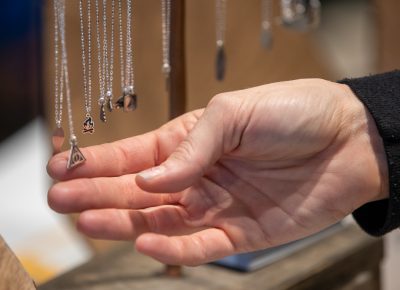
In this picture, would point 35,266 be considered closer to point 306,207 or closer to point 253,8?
point 306,207

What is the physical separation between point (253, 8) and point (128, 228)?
1.04m

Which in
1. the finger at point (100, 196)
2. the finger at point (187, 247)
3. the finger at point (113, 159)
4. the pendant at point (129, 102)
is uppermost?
the pendant at point (129, 102)

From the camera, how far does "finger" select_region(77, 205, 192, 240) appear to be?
0.61m

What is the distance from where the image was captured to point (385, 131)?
744 mm

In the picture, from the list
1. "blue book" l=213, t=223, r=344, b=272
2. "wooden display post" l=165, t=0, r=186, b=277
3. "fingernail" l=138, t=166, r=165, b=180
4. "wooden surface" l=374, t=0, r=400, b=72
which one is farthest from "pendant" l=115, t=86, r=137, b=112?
"wooden surface" l=374, t=0, r=400, b=72

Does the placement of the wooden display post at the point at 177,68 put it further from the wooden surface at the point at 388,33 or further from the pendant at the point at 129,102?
the wooden surface at the point at 388,33

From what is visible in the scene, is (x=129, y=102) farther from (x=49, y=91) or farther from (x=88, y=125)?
(x=49, y=91)

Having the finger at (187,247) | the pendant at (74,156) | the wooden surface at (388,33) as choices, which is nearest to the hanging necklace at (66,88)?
the pendant at (74,156)

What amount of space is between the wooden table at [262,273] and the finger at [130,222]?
0.22 m

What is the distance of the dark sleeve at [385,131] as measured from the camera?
2.44 ft

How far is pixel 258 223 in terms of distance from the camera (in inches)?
29.4

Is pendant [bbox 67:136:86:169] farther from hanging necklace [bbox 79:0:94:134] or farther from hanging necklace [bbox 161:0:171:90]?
hanging necklace [bbox 161:0:171:90]

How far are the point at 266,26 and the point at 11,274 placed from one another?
74 cm

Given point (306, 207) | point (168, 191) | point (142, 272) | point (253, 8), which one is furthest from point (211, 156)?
point (253, 8)
